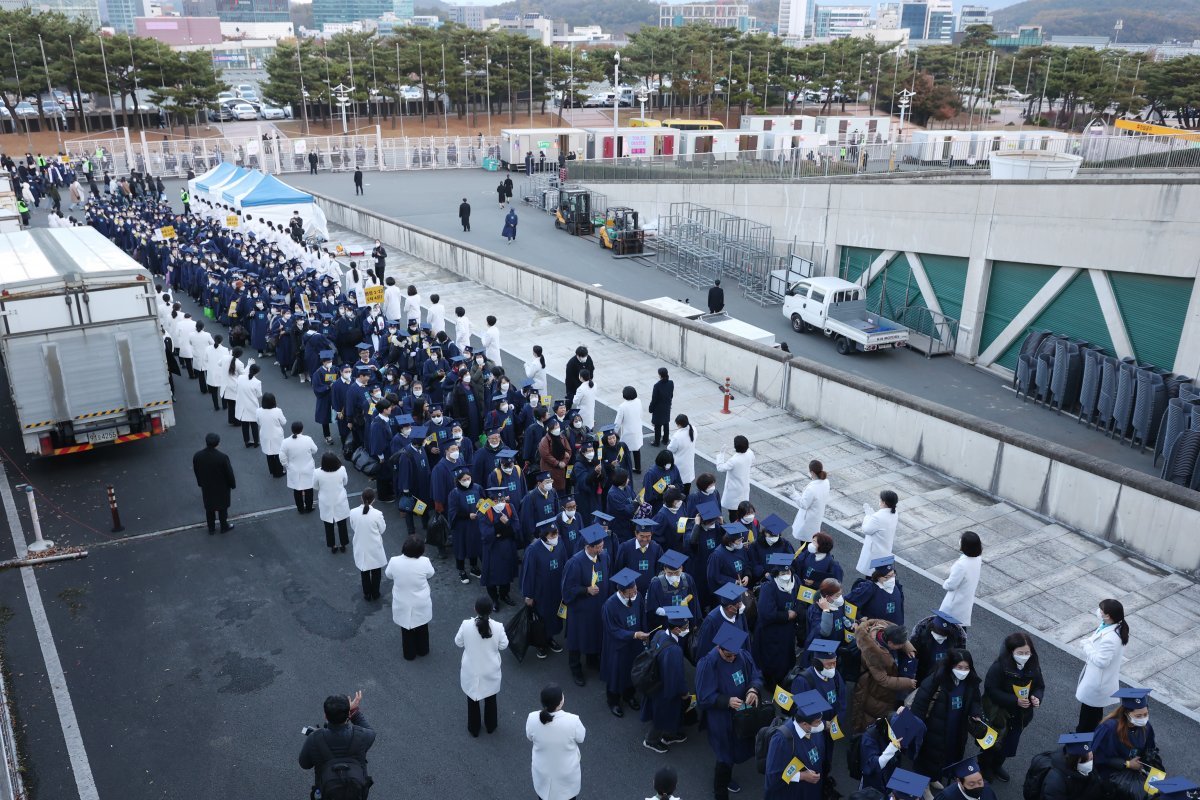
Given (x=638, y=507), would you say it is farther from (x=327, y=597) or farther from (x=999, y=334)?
(x=999, y=334)

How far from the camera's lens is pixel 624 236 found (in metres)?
31.5

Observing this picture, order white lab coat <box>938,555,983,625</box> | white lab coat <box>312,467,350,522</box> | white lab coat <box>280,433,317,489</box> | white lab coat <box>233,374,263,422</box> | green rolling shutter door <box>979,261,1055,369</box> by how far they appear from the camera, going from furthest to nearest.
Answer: green rolling shutter door <box>979,261,1055,369</box>
white lab coat <box>233,374,263,422</box>
white lab coat <box>280,433,317,489</box>
white lab coat <box>312,467,350,522</box>
white lab coat <box>938,555,983,625</box>

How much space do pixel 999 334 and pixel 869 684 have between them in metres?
16.9

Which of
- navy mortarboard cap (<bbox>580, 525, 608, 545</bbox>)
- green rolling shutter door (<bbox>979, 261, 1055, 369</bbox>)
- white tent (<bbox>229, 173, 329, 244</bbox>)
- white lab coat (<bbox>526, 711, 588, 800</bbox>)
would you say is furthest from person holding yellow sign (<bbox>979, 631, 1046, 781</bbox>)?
A: white tent (<bbox>229, 173, 329, 244</bbox>)

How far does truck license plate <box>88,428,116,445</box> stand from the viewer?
1308 cm

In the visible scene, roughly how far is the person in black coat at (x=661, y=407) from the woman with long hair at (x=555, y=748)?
785 centimetres

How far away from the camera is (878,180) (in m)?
25.2

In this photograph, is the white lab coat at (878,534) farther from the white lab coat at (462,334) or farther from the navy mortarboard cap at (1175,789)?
the white lab coat at (462,334)

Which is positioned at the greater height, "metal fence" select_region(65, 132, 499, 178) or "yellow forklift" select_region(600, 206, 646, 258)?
"metal fence" select_region(65, 132, 499, 178)

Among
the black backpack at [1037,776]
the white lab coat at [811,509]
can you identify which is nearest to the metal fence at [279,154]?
the white lab coat at [811,509]

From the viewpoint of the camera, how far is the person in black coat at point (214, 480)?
1103 cm

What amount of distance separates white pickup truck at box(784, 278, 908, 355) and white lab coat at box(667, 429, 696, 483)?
11014mm

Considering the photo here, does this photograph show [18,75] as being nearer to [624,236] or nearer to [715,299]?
[624,236]

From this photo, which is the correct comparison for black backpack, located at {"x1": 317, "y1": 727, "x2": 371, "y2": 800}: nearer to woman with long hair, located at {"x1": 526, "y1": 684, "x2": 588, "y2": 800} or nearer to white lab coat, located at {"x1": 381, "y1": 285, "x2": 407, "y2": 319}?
woman with long hair, located at {"x1": 526, "y1": 684, "x2": 588, "y2": 800}
